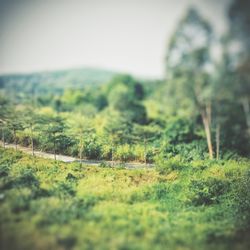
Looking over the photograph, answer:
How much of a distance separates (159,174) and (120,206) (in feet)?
15.9

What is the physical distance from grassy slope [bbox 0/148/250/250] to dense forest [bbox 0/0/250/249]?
0.13 ft

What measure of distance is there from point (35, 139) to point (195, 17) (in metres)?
13.1

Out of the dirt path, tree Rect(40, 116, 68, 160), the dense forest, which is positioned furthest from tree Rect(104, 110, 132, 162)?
tree Rect(40, 116, 68, 160)

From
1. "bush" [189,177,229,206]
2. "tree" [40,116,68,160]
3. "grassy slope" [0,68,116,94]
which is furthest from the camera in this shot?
"grassy slope" [0,68,116,94]

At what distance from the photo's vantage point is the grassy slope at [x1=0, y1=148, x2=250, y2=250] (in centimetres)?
973

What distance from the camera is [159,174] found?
1644 cm

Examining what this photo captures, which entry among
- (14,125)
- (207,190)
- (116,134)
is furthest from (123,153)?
(14,125)

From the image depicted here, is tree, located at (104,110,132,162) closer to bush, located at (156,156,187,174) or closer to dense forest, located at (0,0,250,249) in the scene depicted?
dense forest, located at (0,0,250,249)

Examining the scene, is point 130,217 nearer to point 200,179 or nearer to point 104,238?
point 104,238

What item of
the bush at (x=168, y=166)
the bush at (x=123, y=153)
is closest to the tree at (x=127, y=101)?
the bush at (x=123, y=153)

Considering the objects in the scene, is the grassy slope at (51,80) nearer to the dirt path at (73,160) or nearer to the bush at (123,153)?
the dirt path at (73,160)

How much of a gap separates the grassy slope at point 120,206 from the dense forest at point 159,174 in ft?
0.13

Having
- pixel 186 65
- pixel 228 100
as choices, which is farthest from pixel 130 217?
pixel 186 65

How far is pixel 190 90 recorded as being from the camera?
1652 cm
